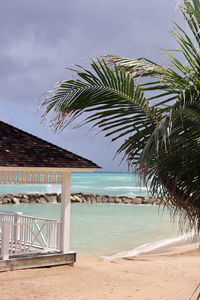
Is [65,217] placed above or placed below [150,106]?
below

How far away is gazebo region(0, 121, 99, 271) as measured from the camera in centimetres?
1130

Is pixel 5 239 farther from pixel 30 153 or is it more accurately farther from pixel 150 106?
pixel 150 106

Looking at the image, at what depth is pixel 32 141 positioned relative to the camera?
13477 millimetres

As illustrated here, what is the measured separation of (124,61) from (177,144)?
1143 millimetres

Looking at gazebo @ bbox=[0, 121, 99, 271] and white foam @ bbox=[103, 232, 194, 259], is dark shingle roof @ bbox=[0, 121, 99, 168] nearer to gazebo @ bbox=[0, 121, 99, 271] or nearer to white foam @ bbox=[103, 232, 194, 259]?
gazebo @ bbox=[0, 121, 99, 271]

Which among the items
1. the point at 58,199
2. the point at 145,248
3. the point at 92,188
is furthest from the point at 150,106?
the point at 92,188

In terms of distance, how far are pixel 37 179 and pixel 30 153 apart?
0.80 meters

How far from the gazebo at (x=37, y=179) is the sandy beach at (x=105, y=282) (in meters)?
0.36

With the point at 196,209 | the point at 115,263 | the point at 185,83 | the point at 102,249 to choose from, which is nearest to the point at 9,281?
the point at 115,263

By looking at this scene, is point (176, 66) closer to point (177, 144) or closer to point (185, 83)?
point (185, 83)

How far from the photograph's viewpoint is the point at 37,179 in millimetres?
12164

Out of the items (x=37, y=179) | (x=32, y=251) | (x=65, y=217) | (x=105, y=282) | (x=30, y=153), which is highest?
(x=30, y=153)

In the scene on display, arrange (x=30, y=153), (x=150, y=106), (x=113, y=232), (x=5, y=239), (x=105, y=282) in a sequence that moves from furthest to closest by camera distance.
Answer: (x=113, y=232)
(x=30, y=153)
(x=105, y=282)
(x=5, y=239)
(x=150, y=106)

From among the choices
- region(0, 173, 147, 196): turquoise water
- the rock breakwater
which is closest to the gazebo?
the rock breakwater
